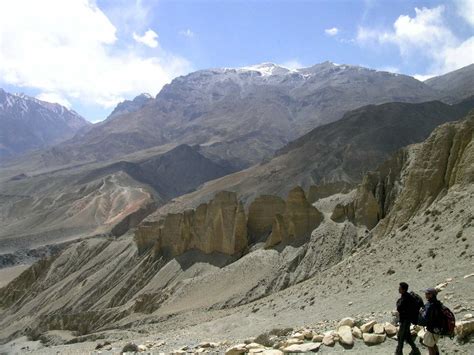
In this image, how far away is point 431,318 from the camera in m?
8.81

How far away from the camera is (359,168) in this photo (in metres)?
86.1

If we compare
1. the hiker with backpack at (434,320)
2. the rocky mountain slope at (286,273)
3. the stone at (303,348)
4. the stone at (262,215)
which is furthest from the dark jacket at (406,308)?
the stone at (262,215)

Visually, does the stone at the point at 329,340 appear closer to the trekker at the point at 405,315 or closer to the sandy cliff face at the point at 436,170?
the trekker at the point at 405,315

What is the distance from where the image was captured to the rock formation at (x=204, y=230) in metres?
40.2

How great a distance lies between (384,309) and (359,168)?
244 ft

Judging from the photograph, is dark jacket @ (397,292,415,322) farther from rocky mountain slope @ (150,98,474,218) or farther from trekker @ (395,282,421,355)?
rocky mountain slope @ (150,98,474,218)

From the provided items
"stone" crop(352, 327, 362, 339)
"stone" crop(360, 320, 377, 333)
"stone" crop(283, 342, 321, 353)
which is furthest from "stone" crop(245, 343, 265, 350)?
"stone" crop(360, 320, 377, 333)

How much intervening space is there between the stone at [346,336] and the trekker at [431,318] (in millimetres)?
2089

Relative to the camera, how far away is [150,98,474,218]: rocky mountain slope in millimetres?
87750

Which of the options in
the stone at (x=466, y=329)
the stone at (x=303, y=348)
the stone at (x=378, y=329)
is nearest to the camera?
the stone at (x=466, y=329)

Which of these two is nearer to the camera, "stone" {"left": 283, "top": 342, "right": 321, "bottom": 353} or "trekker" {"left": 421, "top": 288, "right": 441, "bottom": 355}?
"trekker" {"left": 421, "top": 288, "right": 441, "bottom": 355}

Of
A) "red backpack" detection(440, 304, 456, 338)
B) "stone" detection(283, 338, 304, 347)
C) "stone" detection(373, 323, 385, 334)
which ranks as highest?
"red backpack" detection(440, 304, 456, 338)

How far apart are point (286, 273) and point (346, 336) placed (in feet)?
63.6

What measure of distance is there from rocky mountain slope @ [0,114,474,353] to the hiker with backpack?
2.16 m
